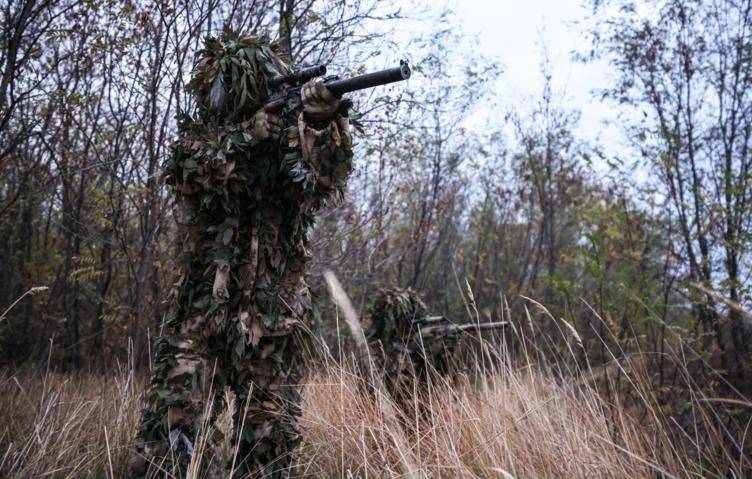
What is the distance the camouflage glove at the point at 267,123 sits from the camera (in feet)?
8.48

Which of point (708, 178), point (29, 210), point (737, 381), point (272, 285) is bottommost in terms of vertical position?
point (737, 381)

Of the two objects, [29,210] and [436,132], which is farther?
[436,132]

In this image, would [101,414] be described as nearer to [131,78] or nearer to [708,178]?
[131,78]

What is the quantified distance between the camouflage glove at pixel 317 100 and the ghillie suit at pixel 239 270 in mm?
51

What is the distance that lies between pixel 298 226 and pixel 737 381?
16.2 feet

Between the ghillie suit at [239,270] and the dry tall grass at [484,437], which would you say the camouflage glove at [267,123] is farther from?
the dry tall grass at [484,437]

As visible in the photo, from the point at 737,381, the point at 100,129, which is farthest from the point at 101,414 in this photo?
the point at 737,381

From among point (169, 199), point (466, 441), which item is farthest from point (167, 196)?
point (466, 441)

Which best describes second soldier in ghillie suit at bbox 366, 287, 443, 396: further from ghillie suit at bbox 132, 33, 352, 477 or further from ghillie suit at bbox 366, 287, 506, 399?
ghillie suit at bbox 132, 33, 352, 477

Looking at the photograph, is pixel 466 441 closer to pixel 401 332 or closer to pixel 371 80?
pixel 371 80

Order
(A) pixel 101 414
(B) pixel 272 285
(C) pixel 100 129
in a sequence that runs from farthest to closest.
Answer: (C) pixel 100 129 → (A) pixel 101 414 → (B) pixel 272 285

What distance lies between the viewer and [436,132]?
9.32 meters

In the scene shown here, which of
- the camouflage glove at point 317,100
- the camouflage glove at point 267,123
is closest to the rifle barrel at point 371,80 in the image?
the camouflage glove at point 317,100

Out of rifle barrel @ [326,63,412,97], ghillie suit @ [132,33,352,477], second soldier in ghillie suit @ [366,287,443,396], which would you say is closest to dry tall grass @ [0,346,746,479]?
ghillie suit @ [132,33,352,477]
